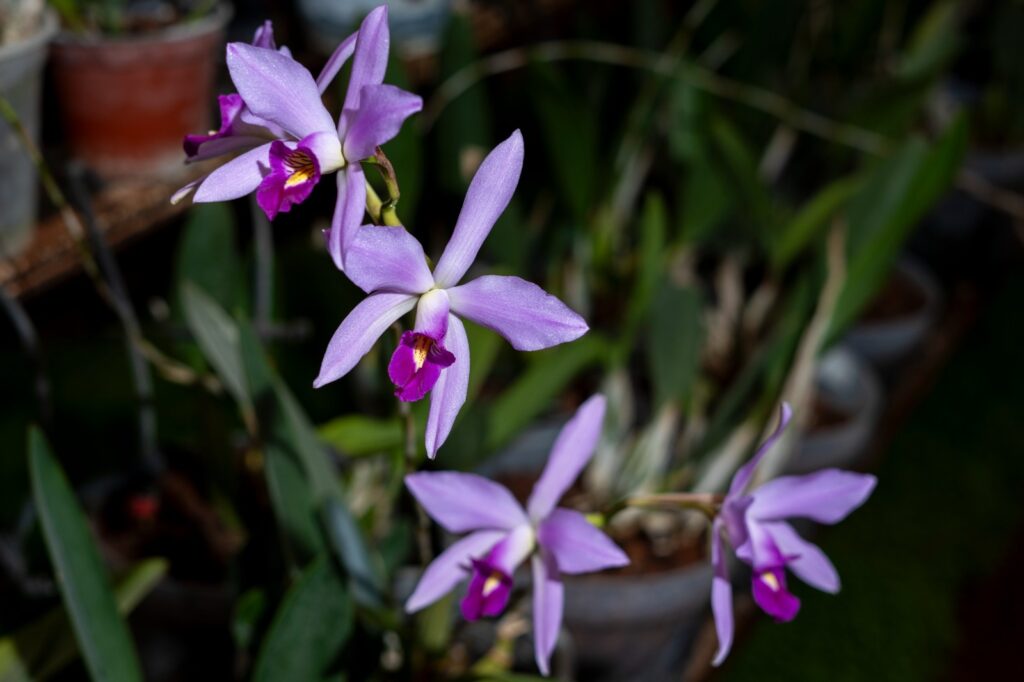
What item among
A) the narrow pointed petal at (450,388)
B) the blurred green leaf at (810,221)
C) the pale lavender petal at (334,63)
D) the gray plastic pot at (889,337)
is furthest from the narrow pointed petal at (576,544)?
the gray plastic pot at (889,337)

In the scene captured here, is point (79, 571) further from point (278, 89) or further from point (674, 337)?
point (674, 337)

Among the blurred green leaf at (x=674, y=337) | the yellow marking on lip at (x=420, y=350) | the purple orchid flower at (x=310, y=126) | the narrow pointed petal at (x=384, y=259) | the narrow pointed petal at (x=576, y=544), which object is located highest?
the purple orchid flower at (x=310, y=126)

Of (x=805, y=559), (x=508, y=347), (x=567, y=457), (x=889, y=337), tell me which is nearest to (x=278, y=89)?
(x=567, y=457)

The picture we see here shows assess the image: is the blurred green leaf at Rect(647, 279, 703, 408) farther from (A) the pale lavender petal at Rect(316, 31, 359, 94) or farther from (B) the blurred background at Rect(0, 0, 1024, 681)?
(A) the pale lavender petal at Rect(316, 31, 359, 94)

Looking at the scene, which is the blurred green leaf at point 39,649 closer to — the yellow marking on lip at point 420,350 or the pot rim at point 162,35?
the yellow marking on lip at point 420,350

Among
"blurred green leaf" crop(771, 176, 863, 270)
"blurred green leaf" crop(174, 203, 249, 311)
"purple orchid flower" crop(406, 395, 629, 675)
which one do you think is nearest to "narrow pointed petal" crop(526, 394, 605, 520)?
"purple orchid flower" crop(406, 395, 629, 675)
